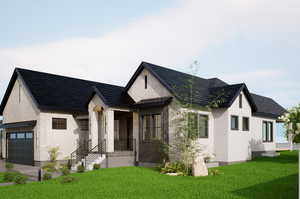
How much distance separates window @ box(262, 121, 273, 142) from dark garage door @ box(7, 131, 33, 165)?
2103cm

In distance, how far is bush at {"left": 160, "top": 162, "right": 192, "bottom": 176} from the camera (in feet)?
50.8

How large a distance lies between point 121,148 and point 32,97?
798 centimetres

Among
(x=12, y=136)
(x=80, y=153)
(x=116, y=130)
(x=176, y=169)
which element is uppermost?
(x=116, y=130)

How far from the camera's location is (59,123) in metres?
22.4

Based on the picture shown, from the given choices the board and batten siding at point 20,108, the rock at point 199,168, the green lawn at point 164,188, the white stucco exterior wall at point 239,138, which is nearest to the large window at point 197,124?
the white stucco exterior wall at point 239,138

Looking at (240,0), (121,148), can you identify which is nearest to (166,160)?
(121,148)

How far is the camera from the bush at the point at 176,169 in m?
15.5

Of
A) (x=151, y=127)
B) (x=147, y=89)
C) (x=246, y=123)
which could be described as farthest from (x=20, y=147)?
(x=246, y=123)

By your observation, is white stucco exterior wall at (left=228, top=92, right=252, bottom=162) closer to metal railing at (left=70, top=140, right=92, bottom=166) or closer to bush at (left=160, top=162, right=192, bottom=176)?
bush at (left=160, top=162, right=192, bottom=176)

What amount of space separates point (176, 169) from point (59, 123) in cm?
1118

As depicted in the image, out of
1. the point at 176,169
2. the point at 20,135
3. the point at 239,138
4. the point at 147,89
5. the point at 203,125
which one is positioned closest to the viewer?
the point at 176,169

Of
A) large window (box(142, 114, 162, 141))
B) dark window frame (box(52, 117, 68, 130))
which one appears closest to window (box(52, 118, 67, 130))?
dark window frame (box(52, 117, 68, 130))

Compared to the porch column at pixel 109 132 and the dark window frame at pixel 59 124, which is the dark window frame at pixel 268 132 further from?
the dark window frame at pixel 59 124

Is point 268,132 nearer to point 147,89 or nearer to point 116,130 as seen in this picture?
point 147,89
